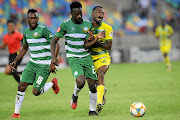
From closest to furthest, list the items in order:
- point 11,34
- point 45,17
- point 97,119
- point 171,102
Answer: point 97,119 < point 171,102 < point 11,34 < point 45,17

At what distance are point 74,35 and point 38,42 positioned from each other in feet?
3.60

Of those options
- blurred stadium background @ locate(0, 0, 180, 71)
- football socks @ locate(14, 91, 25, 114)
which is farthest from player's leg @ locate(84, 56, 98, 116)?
blurred stadium background @ locate(0, 0, 180, 71)

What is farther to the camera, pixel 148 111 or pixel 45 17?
pixel 45 17

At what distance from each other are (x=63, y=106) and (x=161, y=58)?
62.1ft

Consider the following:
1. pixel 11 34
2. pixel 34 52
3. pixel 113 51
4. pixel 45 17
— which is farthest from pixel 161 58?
pixel 34 52

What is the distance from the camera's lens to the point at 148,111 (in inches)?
313

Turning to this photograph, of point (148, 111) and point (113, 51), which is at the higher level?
point (148, 111)

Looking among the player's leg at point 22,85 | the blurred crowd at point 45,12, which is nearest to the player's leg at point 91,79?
the player's leg at point 22,85

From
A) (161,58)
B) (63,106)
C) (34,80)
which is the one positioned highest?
(34,80)

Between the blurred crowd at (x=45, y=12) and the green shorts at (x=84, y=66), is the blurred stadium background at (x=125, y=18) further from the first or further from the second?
the green shorts at (x=84, y=66)

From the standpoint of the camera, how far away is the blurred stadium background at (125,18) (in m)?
27.2

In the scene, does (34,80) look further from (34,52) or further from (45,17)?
(45,17)

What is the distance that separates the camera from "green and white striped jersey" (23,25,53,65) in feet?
26.8

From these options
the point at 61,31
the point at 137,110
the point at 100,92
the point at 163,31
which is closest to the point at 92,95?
the point at 100,92
